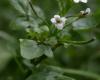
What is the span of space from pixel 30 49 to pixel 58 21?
154 mm

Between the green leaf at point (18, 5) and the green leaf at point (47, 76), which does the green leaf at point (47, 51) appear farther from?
the green leaf at point (18, 5)

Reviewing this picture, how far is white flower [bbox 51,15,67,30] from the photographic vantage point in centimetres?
127

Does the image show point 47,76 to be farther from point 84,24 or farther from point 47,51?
point 84,24

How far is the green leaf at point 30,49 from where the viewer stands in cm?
130

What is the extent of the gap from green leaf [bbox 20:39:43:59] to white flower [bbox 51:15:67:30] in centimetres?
12

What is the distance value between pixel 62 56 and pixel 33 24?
905mm

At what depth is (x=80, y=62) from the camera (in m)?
2.32

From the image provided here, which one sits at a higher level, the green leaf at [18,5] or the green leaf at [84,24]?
the green leaf at [18,5]

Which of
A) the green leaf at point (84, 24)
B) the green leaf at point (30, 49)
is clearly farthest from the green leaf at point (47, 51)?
the green leaf at point (84, 24)

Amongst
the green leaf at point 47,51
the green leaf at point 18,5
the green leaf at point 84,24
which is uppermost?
the green leaf at point 18,5

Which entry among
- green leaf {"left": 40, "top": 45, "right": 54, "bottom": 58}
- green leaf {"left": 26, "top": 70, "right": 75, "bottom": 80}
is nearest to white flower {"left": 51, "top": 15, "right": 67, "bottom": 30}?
green leaf {"left": 40, "top": 45, "right": 54, "bottom": 58}

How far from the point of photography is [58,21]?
127 centimetres

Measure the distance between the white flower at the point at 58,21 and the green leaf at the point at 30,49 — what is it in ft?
0.39

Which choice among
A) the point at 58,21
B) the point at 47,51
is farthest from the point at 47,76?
the point at 58,21
